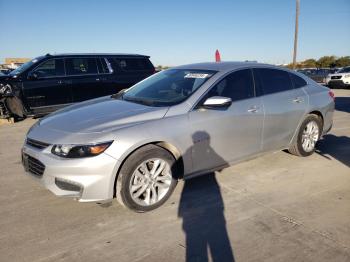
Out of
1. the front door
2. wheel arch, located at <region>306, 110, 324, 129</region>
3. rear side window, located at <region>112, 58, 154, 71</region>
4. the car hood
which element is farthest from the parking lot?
rear side window, located at <region>112, 58, 154, 71</region>

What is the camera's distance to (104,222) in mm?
3330

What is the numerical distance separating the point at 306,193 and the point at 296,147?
1.36 metres

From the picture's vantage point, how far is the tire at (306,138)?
5.19m

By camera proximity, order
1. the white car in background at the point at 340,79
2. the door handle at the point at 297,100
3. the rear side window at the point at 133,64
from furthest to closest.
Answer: the white car in background at the point at 340,79 → the rear side window at the point at 133,64 → the door handle at the point at 297,100

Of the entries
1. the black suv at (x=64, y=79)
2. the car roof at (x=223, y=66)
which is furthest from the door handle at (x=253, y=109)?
the black suv at (x=64, y=79)

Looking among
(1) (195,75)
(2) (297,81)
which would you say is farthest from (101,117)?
(2) (297,81)

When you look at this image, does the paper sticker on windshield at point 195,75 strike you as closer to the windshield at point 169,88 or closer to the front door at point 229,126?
the windshield at point 169,88

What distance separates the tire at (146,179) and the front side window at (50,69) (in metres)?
6.19

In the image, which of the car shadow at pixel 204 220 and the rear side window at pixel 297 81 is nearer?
the car shadow at pixel 204 220

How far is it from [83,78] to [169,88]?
5356 mm

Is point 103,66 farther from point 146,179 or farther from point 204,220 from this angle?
point 204,220

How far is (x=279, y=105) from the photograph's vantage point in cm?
469

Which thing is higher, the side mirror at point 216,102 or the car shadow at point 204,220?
the side mirror at point 216,102

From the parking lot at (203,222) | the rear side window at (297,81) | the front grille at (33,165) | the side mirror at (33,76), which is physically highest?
the side mirror at (33,76)
